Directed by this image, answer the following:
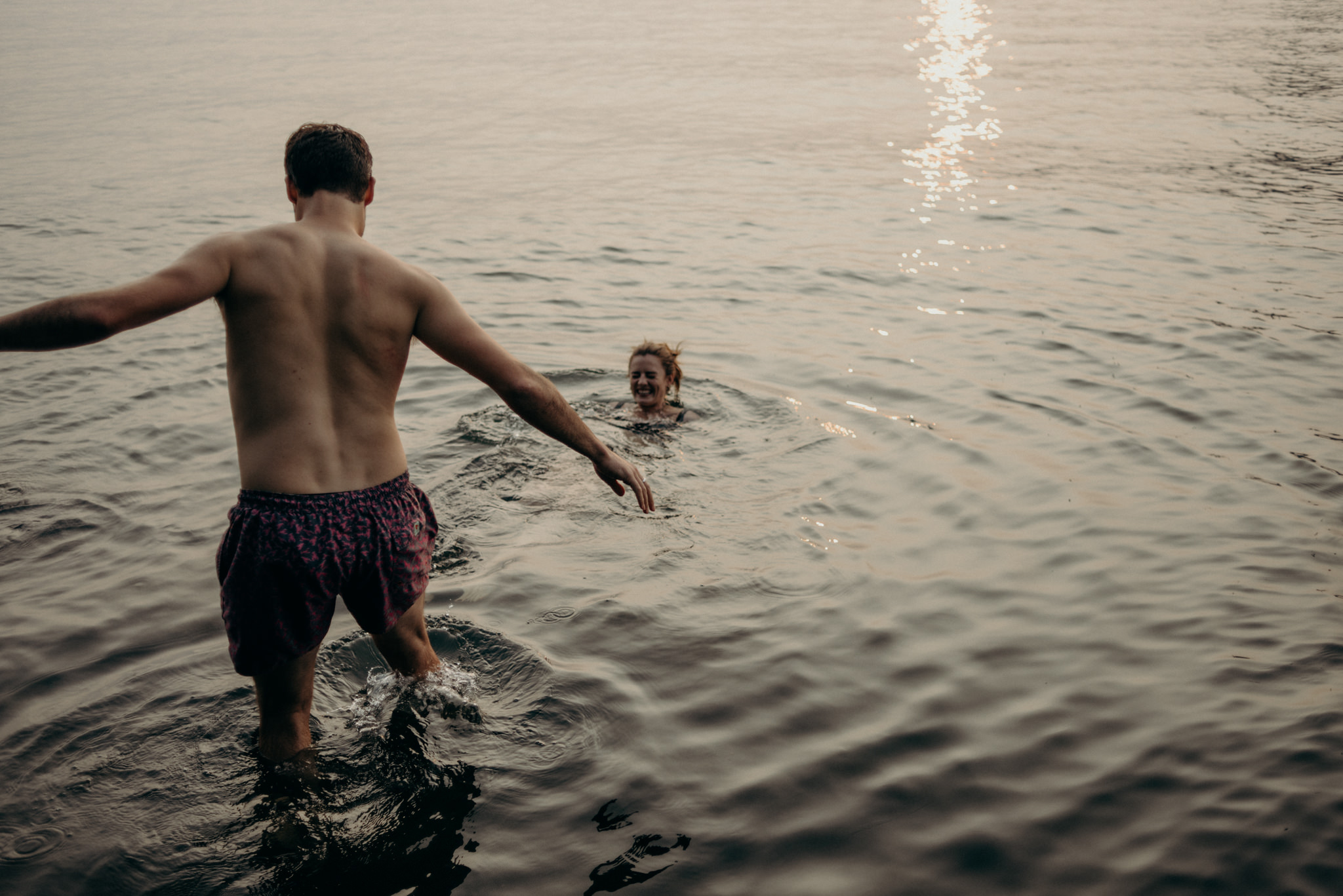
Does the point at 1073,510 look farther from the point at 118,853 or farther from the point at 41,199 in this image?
the point at 41,199

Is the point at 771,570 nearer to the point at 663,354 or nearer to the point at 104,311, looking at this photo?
the point at 663,354

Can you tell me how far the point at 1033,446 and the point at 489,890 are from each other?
575 cm

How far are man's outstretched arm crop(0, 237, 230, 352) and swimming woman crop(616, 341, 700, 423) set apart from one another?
17.5 feet

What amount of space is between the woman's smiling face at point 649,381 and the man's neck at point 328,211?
187 inches

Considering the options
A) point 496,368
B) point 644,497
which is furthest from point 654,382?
point 496,368

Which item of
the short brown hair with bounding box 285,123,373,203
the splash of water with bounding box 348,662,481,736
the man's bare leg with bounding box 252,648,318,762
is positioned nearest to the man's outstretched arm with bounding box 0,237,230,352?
the short brown hair with bounding box 285,123,373,203

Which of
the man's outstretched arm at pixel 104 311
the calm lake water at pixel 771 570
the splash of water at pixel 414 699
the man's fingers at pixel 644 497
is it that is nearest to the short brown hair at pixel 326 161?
the man's outstretched arm at pixel 104 311

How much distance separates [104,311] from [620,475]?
1930 millimetres

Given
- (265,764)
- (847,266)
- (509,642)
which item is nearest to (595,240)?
(847,266)

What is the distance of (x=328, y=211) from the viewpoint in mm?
3723

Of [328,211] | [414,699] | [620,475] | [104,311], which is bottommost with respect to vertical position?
[414,699]

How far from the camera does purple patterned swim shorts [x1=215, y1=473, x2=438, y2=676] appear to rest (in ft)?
11.7

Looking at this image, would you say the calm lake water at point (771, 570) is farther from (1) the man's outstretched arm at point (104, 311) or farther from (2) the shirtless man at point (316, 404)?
(1) the man's outstretched arm at point (104, 311)

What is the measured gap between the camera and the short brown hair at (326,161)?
12.2ft
